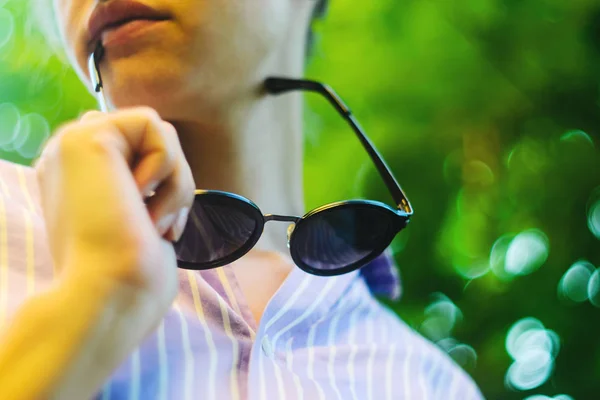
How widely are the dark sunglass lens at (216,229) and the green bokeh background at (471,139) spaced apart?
616 millimetres

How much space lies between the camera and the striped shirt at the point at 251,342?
514mm

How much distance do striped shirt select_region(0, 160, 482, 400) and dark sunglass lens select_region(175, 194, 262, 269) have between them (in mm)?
60

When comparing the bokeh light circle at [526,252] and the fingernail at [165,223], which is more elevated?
the fingernail at [165,223]

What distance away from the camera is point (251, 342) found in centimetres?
59

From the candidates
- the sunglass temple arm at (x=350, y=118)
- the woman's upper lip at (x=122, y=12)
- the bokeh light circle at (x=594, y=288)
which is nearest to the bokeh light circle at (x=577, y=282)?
the bokeh light circle at (x=594, y=288)

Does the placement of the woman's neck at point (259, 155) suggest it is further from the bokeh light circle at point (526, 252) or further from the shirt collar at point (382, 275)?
the bokeh light circle at point (526, 252)

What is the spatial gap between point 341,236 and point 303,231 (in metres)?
0.06

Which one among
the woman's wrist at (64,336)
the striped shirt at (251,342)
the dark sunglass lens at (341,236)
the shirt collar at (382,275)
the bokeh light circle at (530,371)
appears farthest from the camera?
the bokeh light circle at (530,371)

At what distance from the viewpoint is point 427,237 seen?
3.92 ft

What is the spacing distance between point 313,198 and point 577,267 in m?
0.56

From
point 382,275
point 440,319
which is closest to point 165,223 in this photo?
point 382,275

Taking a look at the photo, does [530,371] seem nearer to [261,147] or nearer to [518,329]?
[518,329]

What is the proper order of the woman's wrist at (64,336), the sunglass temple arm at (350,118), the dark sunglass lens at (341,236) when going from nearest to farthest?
the woman's wrist at (64,336)
the dark sunglass lens at (341,236)
the sunglass temple arm at (350,118)

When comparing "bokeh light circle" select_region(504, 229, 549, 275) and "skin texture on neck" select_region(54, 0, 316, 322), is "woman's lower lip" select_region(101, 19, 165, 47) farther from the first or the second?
"bokeh light circle" select_region(504, 229, 549, 275)
